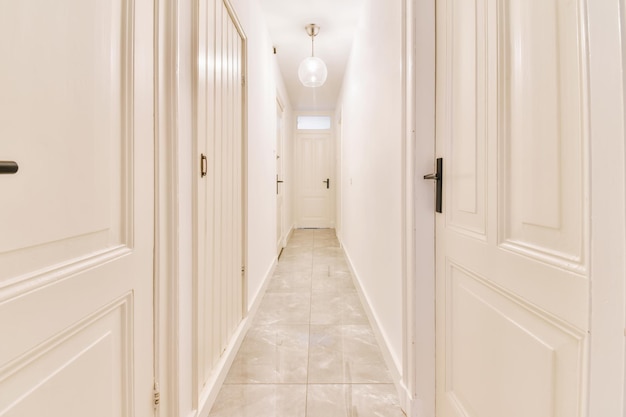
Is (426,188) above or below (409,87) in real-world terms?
below

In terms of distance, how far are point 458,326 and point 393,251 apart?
0.64 m

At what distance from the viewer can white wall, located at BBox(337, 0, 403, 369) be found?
1579 millimetres

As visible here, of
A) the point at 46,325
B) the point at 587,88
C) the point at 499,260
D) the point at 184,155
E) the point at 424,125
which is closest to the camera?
the point at 587,88

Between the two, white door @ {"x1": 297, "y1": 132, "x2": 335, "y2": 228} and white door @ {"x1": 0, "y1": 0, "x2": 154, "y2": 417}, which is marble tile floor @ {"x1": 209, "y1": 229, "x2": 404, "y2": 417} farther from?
white door @ {"x1": 297, "y1": 132, "x2": 335, "y2": 228}

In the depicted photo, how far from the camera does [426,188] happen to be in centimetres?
131

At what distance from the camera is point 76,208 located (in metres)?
0.66

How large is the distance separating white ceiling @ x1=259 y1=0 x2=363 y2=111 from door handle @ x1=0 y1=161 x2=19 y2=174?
9.80 feet

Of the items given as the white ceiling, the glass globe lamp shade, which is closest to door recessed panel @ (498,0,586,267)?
the white ceiling

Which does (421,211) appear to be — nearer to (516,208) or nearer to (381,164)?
(516,208)

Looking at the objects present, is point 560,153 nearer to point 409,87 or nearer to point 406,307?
point 409,87

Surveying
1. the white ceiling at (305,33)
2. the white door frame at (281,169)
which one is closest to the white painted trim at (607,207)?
the white ceiling at (305,33)

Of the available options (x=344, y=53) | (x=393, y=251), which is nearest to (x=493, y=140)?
(x=393, y=251)

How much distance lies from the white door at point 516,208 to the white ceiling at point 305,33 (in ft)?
7.16

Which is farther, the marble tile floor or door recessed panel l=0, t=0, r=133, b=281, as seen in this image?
the marble tile floor
